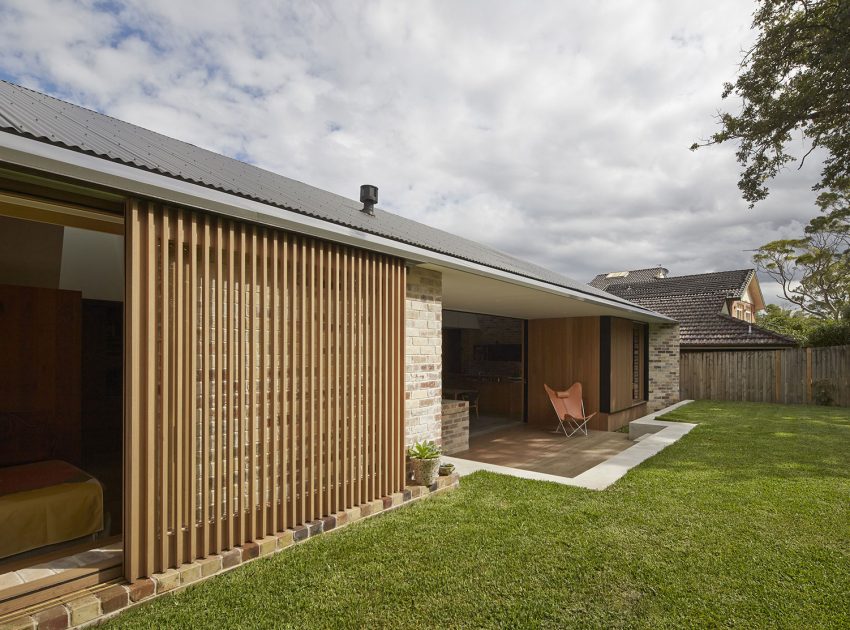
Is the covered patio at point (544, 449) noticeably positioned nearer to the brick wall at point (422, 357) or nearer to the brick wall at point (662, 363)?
the brick wall at point (422, 357)

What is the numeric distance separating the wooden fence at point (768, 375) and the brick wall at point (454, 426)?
10.4m

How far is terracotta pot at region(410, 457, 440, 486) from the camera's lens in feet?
15.4

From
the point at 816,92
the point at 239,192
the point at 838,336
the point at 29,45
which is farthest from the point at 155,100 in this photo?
the point at 838,336

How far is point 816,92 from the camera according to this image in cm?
840

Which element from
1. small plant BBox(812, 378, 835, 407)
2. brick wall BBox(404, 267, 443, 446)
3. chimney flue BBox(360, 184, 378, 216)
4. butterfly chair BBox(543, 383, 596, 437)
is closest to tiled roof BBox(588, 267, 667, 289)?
small plant BBox(812, 378, 835, 407)

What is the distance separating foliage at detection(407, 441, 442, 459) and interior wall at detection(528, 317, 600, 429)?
614 centimetres

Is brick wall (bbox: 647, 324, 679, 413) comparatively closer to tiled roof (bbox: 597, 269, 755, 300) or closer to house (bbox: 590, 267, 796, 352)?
house (bbox: 590, 267, 796, 352)

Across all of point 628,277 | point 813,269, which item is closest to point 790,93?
point 813,269

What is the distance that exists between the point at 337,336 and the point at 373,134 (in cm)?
583

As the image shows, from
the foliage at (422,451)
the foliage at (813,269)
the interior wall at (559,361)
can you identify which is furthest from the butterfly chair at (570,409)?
the foliage at (813,269)

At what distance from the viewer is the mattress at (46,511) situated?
311 centimetres

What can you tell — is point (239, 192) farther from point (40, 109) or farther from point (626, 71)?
point (626, 71)

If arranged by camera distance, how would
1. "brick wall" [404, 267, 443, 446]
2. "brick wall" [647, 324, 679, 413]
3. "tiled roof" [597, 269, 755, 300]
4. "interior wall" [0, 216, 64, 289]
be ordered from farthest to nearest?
"tiled roof" [597, 269, 755, 300]
"brick wall" [647, 324, 679, 413]
"brick wall" [404, 267, 443, 446]
"interior wall" [0, 216, 64, 289]

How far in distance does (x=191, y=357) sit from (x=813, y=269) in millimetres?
32200
